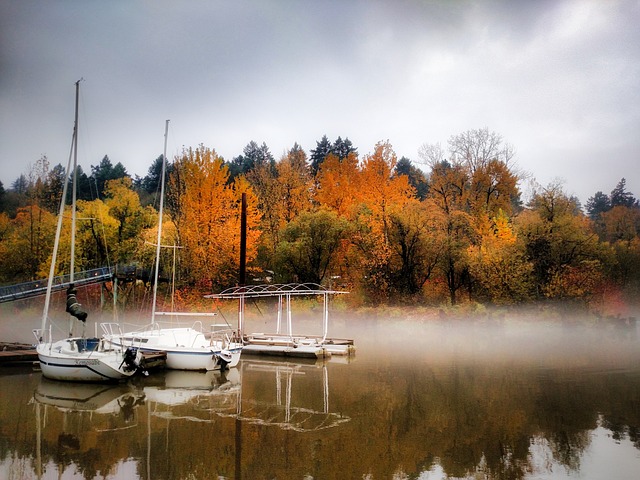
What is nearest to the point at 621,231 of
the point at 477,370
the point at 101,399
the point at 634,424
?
Answer: the point at 477,370

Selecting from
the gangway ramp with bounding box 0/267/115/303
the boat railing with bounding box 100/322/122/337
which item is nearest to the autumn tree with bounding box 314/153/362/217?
the gangway ramp with bounding box 0/267/115/303

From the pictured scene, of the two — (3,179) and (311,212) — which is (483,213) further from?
(3,179)

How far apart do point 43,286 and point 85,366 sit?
1774 centimetres

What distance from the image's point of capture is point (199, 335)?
22.7m

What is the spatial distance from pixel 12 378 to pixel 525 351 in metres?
24.2

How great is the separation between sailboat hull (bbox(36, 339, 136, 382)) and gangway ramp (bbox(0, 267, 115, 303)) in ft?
33.4

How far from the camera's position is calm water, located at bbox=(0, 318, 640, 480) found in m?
9.58

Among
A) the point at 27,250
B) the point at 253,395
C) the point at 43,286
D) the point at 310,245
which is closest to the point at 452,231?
the point at 310,245

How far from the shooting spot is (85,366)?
1809 centimetres

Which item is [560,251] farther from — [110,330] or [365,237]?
[110,330]

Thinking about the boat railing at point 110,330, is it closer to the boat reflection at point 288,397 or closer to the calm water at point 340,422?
the calm water at point 340,422

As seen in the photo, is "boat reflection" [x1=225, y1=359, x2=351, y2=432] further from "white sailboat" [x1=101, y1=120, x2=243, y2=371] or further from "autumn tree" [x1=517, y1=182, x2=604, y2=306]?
"autumn tree" [x1=517, y1=182, x2=604, y2=306]

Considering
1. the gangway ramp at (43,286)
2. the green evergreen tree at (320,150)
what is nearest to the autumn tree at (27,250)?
the gangway ramp at (43,286)

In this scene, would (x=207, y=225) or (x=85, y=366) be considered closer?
(x=85, y=366)
